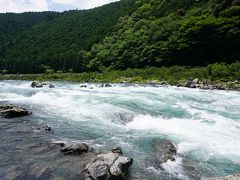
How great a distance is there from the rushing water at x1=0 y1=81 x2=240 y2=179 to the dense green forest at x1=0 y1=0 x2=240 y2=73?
3943 cm

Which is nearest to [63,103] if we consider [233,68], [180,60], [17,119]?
[17,119]

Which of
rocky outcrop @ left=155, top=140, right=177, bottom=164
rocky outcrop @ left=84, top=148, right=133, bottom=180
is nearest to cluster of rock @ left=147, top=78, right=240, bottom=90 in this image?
rocky outcrop @ left=155, top=140, right=177, bottom=164

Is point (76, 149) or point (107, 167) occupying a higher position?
point (107, 167)

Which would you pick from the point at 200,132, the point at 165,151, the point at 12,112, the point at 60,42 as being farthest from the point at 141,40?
the point at 60,42

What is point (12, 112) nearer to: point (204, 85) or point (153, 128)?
point (153, 128)

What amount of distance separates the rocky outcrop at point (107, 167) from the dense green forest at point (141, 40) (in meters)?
53.6

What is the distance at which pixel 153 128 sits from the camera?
1873 cm

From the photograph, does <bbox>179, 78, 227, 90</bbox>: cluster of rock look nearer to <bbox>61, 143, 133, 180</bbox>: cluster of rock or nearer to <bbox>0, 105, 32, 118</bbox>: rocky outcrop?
<bbox>0, 105, 32, 118</bbox>: rocky outcrop

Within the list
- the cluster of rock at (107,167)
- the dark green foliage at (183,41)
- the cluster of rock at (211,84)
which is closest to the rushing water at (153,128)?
the cluster of rock at (107,167)

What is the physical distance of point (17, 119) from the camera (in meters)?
20.3

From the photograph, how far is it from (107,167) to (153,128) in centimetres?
780

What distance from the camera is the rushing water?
1308 cm

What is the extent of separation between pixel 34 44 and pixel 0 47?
86.8ft

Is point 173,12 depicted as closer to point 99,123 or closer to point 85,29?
point 85,29
